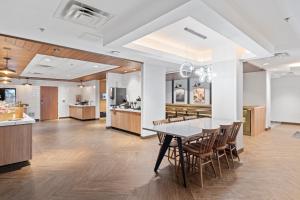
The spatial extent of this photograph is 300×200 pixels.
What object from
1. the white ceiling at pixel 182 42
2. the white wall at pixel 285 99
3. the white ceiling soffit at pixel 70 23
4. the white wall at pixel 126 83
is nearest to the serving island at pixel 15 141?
the white ceiling soffit at pixel 70 23

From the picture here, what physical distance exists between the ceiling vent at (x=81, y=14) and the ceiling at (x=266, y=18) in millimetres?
1581

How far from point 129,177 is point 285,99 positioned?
938 cm

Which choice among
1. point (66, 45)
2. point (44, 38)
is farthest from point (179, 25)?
point (44, 38)

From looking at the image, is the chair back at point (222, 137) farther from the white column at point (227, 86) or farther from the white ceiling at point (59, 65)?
the white ceiling at point (59, 65)

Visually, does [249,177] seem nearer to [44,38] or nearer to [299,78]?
[44,38]

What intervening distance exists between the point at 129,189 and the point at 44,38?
320 centimetres

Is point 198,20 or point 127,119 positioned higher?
point 198,20

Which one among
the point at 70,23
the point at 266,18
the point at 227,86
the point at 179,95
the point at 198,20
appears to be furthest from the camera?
the point at 179,95

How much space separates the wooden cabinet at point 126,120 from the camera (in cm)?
613

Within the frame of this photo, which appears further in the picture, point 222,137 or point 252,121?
point 252,121

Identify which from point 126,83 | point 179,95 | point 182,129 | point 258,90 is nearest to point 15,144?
point 182,129

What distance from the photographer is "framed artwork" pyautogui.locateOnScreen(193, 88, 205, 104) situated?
9.91 m

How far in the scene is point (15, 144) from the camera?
11.0 ft

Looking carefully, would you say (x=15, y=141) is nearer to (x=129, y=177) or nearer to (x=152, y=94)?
(x=129, y=177)
